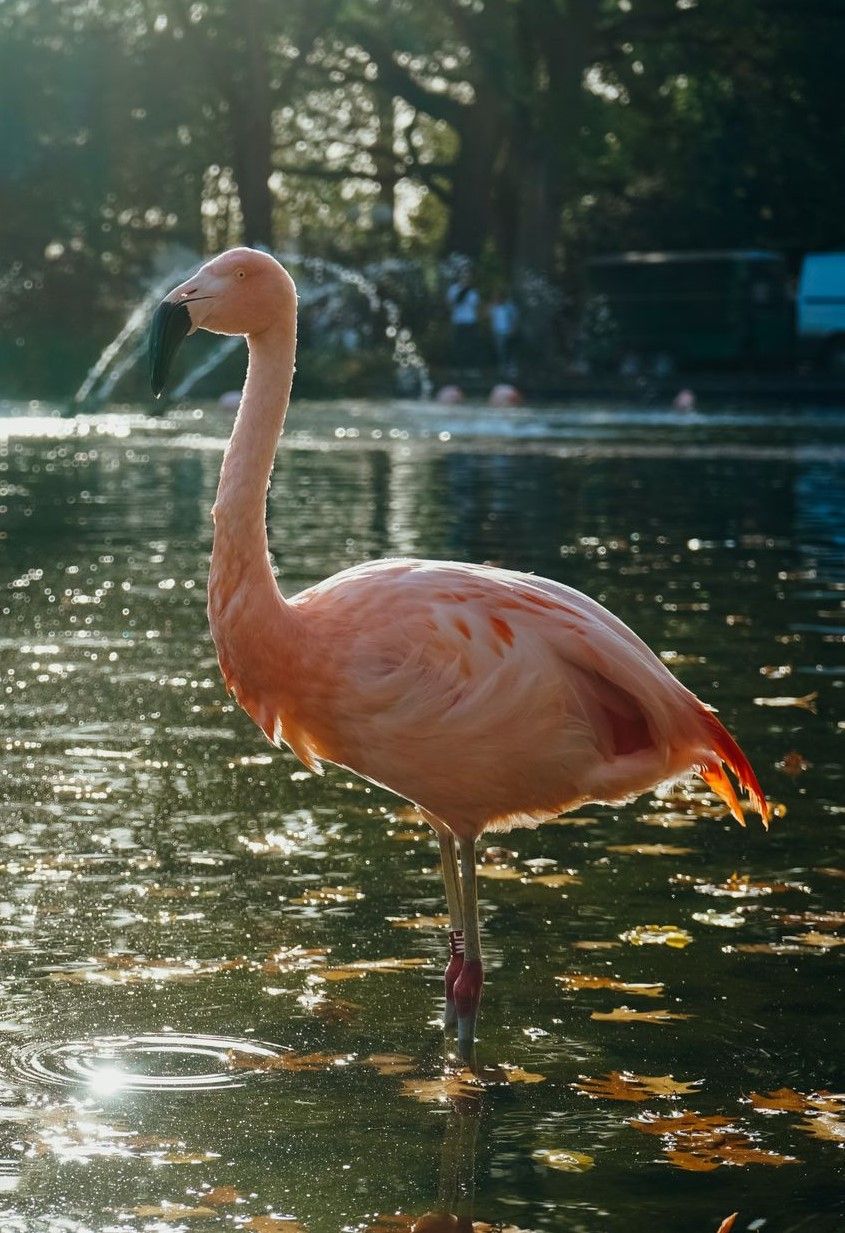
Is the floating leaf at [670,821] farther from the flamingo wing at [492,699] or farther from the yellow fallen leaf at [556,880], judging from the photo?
the flamingo wing at [492,699]

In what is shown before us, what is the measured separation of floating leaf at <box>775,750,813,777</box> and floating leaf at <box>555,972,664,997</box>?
2568 mm

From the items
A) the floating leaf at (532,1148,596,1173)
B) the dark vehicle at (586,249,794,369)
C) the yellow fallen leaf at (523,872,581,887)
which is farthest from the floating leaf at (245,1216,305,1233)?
the dark vehicle at (586,249,794,369)

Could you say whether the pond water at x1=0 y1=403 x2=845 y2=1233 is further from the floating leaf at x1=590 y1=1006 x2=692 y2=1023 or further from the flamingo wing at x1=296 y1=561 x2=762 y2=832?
the flamingo wing at x1=296 y1=561 x2=762 y2=832

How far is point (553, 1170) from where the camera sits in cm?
445

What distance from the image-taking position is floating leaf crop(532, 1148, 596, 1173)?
446 centimetres

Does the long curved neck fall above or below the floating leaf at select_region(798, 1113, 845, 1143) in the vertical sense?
above

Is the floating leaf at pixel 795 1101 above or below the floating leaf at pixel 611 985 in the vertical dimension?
below

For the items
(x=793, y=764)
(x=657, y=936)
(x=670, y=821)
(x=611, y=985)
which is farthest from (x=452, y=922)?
(x=793, y=764)

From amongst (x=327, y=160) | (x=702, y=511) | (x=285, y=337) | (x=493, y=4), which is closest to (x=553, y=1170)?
(x=285, y=337)

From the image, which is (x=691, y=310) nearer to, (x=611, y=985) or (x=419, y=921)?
(x=419, y=921)

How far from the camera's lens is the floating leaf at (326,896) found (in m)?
6.38

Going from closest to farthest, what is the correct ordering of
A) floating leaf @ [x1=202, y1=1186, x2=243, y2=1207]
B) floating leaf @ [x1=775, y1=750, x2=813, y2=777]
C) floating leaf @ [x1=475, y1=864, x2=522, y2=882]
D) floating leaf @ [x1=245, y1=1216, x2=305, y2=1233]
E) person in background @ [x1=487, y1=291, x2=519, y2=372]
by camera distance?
floating leaf @ [x1=245, y1=1216, x2=305, y2=1233], floating leaf @ [x1=202, y1=1186, x2=243, y2=1207], floating leaf @ [x1=475, y1=864, x2=522, y2=882], floating leaf @ [x1=775, y1=750, x2=813, y2=777], person in background @ [x1=487, y1=291, x2=519, y2=372]

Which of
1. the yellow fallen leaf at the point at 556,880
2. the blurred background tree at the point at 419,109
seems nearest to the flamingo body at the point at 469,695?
the yellow fallen leaf at the point at 556,880

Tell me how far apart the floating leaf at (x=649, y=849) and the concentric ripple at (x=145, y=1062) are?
7.32 feet
